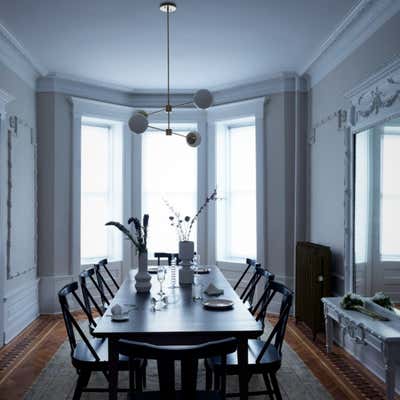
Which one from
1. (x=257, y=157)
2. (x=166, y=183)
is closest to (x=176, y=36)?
(x=257, y=157)

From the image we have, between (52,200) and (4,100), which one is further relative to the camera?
(52,200)

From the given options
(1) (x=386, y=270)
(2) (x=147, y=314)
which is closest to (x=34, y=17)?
(2) (x=147, y=314)

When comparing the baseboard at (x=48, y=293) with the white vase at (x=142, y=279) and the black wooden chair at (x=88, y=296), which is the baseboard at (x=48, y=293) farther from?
the white vase at (x=142, y=279)

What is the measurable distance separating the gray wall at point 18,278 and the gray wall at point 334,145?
3.52m

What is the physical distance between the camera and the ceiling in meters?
4.09

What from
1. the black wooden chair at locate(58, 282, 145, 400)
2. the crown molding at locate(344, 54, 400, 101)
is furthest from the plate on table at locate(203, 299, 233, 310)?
the crown molding at locate(344, 54, 400, 101)

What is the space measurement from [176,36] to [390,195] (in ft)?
8.63

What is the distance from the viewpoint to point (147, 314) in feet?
9.65

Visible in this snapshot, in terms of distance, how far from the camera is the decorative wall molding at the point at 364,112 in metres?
3.66

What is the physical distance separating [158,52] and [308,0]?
193cm

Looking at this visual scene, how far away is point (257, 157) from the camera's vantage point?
6.45 meters

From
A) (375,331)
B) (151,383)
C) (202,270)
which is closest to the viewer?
(375,331)

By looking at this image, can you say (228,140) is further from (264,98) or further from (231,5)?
(231,5)

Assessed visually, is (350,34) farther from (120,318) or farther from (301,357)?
(120,318)
